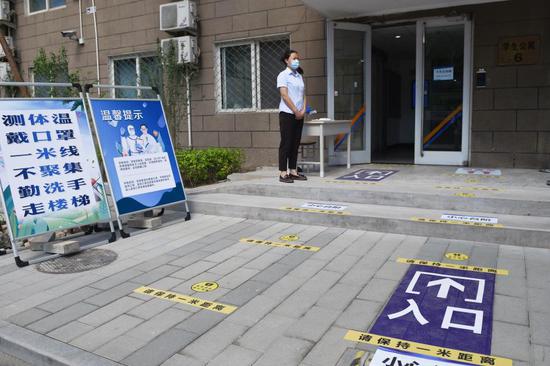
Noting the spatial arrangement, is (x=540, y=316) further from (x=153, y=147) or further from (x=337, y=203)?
(x=153, y=147)

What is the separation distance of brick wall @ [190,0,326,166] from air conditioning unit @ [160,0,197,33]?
215 millimetres

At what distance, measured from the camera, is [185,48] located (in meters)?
8.87

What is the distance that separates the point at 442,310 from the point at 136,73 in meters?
8.75

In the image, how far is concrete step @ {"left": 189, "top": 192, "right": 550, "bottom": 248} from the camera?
13.9ft

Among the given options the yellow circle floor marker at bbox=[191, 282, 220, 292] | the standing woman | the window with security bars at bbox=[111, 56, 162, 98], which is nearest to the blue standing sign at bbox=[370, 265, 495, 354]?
the yellow circle floor marker at bbox=[191, 282, 220, 292]

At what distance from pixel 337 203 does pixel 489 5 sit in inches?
146

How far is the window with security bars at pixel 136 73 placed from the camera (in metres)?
9.57

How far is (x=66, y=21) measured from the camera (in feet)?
35.9

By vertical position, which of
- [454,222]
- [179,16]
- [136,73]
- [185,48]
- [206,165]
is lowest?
[454,222]

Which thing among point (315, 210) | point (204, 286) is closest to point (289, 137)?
point (315, 210)

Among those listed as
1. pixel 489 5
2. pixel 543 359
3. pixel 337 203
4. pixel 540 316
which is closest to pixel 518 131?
pixel 489 5

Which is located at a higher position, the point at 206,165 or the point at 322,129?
the point at 322,129

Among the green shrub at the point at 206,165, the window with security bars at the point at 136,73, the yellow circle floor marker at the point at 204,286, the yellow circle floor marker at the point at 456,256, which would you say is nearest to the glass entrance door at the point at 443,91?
the green shrub at the point at 206,165

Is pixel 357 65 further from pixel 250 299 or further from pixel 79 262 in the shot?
pixel 250 299
